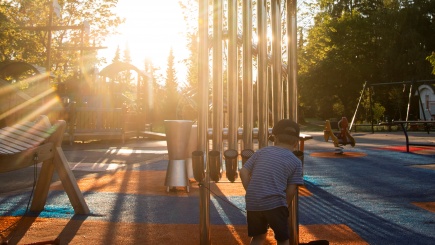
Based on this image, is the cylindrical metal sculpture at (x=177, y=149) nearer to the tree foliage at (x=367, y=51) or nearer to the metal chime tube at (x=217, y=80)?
the metal chime tube at (x=217, y=80)

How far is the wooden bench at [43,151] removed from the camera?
4.70m

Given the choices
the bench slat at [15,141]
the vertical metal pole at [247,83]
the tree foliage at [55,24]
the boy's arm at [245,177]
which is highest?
the tree foliage at [55,24]

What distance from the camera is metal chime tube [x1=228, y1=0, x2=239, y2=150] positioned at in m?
4.10

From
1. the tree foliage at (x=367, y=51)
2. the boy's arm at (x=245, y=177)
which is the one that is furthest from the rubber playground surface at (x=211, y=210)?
the tree foliage at (x=367, y=51)

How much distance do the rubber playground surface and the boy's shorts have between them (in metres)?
0.89

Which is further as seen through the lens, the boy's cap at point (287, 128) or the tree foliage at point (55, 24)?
the tree foliage at point (55, 24)

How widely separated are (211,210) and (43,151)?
2.11 m

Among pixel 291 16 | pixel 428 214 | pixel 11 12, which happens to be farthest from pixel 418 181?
pixel 11 12

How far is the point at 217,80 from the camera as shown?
13.4 ft

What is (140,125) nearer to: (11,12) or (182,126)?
(11,12)

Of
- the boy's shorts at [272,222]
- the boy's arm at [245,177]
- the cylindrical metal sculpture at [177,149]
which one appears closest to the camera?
the boy's shorts at [272,222]

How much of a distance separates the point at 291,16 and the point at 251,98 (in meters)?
0.98

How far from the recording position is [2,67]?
2244 centimetres

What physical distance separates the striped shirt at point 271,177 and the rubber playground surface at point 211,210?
3.27 ft
